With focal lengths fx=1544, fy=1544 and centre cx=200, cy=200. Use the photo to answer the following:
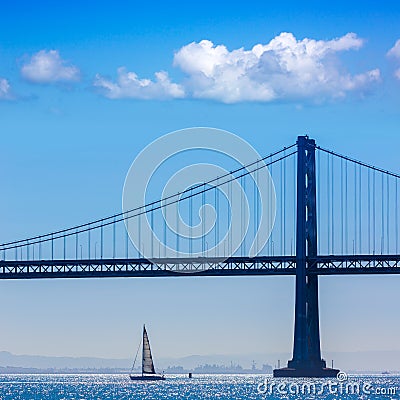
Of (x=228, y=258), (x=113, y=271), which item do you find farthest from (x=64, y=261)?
(x=228, y=258)

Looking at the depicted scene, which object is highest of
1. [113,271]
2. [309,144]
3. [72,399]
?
[309,144]

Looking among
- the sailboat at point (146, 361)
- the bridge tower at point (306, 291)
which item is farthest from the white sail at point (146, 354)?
the bridge tower at point (306, 291)

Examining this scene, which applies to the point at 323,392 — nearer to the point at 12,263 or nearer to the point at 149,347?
the point at 12,263

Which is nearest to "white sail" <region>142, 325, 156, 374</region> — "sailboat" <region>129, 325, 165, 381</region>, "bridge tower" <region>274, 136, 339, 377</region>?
"sailboat" <region>129, 325, 165, 381</region>

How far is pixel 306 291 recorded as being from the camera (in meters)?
99.4

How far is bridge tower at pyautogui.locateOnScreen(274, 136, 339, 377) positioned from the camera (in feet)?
322

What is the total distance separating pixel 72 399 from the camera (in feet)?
332

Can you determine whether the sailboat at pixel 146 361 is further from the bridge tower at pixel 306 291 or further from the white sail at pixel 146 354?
the bridge tower at pixel 306 291

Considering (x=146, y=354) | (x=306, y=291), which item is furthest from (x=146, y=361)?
(x=306, y=291)

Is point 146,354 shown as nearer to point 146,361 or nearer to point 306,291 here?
point 146,361

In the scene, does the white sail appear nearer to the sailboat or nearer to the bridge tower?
the sailboat

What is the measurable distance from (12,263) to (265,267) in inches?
688

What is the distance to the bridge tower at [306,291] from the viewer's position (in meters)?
98.1

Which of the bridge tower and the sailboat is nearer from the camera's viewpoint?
the bridge tower
